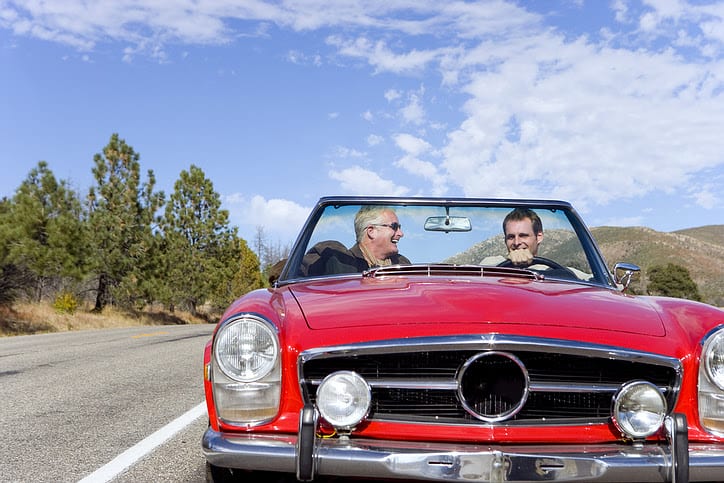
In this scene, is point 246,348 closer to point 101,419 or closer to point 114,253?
point 101,419

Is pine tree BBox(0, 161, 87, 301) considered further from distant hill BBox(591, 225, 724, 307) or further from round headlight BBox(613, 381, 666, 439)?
distant hill BBox(591, 225, 724, 307)

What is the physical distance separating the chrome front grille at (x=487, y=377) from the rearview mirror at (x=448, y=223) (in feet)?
5.69

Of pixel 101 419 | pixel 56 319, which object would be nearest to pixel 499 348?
pixel 101 419

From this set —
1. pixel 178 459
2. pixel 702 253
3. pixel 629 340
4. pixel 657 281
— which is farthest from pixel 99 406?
pixel 702 253

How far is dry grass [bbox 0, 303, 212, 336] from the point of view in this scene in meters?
22.6

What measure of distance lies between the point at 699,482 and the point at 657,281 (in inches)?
2245

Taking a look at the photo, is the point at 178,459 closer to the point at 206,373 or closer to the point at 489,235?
the point at 206,373

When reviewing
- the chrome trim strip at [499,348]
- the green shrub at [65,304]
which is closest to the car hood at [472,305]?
the chrome trim strip at [499,348]

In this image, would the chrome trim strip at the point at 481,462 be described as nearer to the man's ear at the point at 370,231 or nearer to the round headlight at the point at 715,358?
the round headlight at the point at 715,358

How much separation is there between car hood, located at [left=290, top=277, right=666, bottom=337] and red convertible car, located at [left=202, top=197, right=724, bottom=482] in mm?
11

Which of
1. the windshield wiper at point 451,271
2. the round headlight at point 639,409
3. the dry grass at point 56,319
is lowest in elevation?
the dry grass at point 56,319

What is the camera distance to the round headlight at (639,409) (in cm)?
239

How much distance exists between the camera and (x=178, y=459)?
418 centimetres

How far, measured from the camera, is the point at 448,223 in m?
4.18
